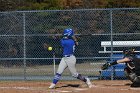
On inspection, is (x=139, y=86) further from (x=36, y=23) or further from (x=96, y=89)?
(x=36, y=23)

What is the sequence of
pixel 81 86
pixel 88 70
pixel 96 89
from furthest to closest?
1. pixel 88 70
2. pixel 81 86
3. pixel 96 89

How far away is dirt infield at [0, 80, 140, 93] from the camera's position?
1480 centimetres

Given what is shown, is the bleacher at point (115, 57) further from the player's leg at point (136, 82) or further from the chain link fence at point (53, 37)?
the player's leg at point (136, 82)

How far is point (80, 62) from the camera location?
64.9ft

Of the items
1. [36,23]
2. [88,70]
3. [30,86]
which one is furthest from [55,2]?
[30,86]

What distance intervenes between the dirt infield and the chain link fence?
5.72ft

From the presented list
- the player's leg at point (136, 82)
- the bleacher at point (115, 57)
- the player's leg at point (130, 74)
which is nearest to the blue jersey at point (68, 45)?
the player's leg at point (130, 74)

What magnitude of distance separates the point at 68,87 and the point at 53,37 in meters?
4.06

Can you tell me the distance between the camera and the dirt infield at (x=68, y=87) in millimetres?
14805

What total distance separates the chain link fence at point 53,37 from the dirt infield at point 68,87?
174cm

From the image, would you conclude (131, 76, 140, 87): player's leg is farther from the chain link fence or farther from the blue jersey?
the chain link fence

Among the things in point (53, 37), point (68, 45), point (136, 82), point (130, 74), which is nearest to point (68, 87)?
point (68, 45)

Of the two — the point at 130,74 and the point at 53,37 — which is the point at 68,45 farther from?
the point at 53,37

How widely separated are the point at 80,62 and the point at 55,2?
7815 millimetres
